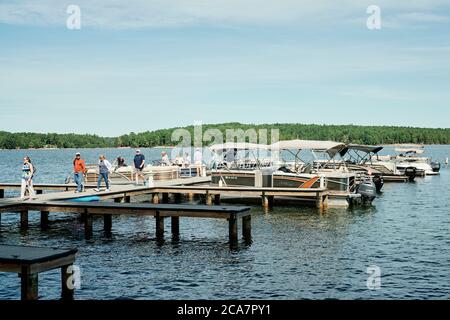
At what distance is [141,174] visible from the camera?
119 ft

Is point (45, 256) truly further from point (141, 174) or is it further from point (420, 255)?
point (141, 174)

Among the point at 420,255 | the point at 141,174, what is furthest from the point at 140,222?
the point at 420,255

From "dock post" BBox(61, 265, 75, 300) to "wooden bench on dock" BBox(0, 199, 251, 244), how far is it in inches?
323

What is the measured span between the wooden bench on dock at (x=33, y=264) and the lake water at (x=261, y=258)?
1.42 metres

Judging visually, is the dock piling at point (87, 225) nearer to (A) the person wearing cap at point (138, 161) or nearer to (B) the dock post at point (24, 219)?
(B) the dock post at point (24, 219)

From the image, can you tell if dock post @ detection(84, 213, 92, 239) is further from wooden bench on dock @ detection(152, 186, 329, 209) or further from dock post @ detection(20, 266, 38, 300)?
dock post @ detection(20, 266, 38, 300)

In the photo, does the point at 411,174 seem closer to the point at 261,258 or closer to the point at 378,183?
the point at 378,183

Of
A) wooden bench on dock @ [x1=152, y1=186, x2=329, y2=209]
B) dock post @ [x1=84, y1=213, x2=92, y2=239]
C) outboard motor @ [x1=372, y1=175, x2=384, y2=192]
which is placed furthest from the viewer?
outboard motor @ [x1=372, y1=175, x2=384, y2=192]

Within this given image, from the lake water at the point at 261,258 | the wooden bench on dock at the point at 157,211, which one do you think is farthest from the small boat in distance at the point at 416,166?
the wooden bench on dock at the point at 157,211

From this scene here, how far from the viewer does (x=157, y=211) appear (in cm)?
2311

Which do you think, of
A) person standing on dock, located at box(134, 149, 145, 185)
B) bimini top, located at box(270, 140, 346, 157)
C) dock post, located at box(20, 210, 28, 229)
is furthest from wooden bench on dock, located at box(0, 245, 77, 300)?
bimini top, located at box(270, 140, 346, 157)

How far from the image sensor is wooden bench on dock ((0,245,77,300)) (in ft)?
42.0

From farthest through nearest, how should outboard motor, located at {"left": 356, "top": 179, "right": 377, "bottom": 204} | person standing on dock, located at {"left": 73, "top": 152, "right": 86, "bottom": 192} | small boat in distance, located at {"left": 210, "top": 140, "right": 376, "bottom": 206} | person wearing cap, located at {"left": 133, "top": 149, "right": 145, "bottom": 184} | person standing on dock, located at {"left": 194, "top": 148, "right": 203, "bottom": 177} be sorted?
person standing on dock, located at {"left": 194, "top": 148, "right": 203, "bottom": 177}, outboard motor, located at {"left": 356, "top": 179, "right": 377, "bottom": 204}, person wearing cap, located at {"left": 133, "top": 149, "right": 145, "bottom": 184}, small boat in distance, located at {"left": 210, "top": 140, "right": 376, "bottom": 206}, person standing on dock, located at {"left": 73, "top": 152, "right": 86, "bottom": 192}
